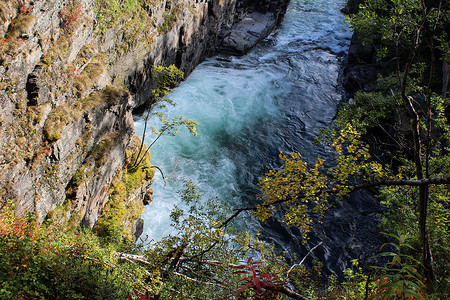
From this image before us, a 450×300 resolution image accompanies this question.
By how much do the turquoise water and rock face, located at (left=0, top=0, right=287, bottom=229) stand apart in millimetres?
3223

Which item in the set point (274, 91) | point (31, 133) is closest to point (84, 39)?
point (31, 133)

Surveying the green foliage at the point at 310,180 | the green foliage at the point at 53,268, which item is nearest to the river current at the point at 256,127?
the green foliage at the point at 310,180

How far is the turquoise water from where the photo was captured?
14617 mm

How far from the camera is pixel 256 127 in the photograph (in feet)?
63.4

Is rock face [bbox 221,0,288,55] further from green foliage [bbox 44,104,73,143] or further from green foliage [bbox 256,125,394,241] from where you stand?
green foliage [bbox 256,125,394,241]

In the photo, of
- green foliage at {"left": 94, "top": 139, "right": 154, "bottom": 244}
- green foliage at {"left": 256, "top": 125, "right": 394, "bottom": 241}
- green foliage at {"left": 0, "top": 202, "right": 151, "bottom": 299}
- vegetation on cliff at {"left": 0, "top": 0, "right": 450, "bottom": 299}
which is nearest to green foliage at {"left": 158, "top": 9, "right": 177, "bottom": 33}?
green foliage at {"left": 94, "top": 139, "right": 154, "bottom": 244}

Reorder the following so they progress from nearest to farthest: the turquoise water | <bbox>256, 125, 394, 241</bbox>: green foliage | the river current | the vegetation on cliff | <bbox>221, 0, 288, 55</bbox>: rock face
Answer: the vegetation on cliff
<bbox>256, 125, 394, 241</bbox>: green foliage
the river current
the turquoise water
<bbox>221, 0, 288, 55</bbox>: rock face

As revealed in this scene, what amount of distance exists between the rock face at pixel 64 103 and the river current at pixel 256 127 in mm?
3375

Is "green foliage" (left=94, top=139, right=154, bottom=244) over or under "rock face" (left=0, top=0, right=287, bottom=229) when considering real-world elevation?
under

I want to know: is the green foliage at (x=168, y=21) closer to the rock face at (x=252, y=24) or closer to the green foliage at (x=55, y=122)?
the rock face at (x=252, y=24)

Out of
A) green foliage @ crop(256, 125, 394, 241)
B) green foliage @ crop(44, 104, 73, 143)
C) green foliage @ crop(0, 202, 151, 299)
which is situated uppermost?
green foliage @ crop(256, 125, 394, 241)

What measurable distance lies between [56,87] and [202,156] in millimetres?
8854

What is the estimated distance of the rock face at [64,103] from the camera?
23.3 ft

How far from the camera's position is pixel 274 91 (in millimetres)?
23328
